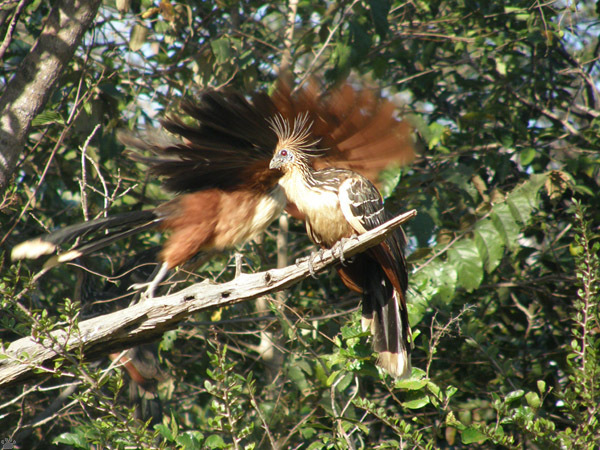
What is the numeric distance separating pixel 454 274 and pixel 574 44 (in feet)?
11.2

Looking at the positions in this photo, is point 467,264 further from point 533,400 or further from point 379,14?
point 379,14

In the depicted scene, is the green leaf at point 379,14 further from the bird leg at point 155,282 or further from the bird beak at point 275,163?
the bird leg at point 155,282

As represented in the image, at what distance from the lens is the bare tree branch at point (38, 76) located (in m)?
3.11

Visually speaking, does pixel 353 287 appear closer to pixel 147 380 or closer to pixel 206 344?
pixel 206 344

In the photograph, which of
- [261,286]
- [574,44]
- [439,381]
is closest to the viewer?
[261,286]

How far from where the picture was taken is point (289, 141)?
3.17m

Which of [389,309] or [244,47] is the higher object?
[244,47]

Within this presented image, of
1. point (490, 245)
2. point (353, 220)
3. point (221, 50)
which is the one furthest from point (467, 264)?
point (221, 50)

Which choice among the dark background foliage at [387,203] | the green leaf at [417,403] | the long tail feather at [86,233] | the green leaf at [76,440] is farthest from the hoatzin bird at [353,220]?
the green leaf at [76,440]

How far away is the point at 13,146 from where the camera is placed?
10.2 feet

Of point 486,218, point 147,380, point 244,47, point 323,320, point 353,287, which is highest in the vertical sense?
point 244,47

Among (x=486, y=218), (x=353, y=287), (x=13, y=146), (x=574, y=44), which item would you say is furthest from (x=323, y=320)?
(x=574, y=44)

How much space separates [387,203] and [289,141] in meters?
1.14

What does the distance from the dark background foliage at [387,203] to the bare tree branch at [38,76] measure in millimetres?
130
